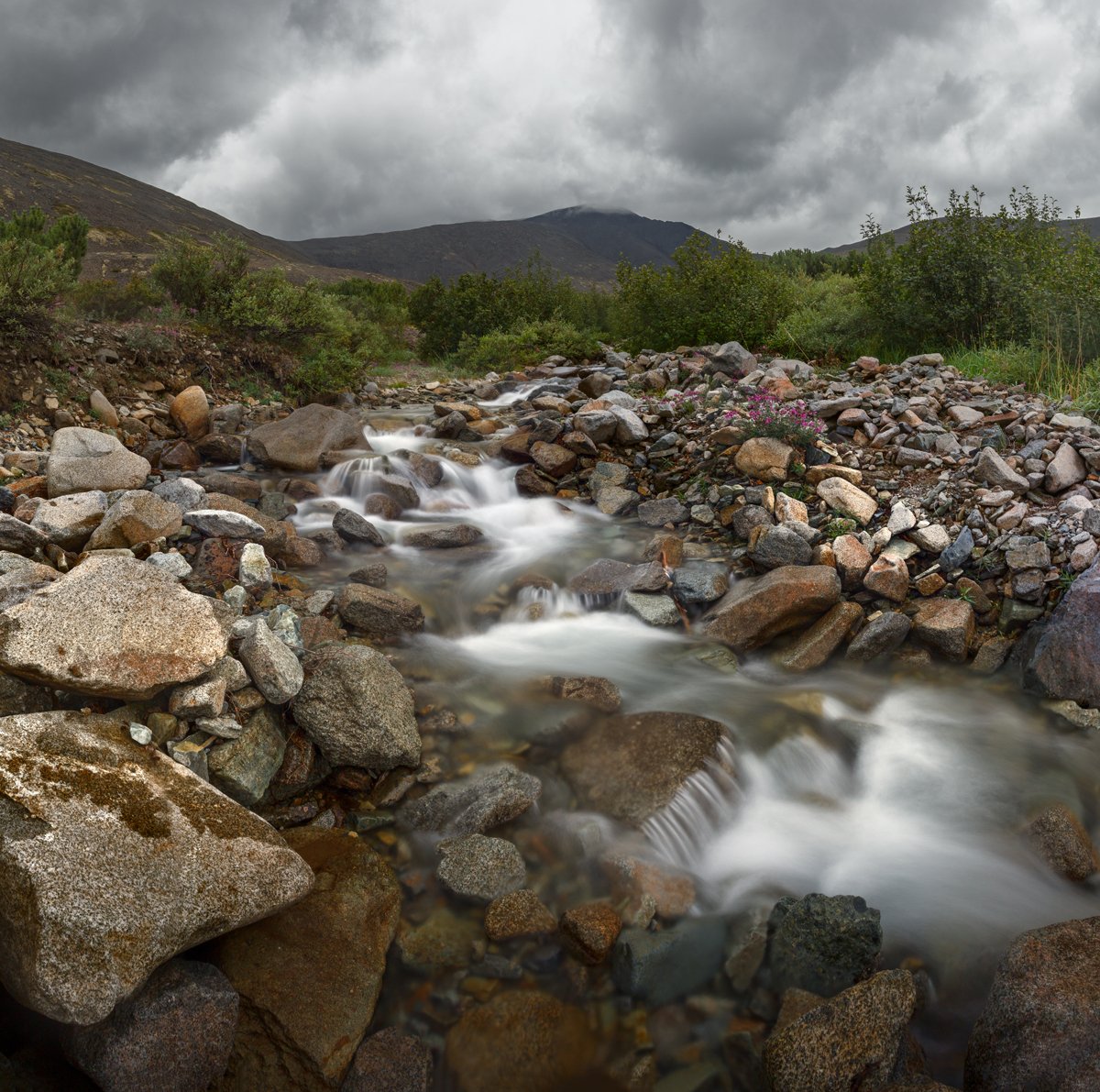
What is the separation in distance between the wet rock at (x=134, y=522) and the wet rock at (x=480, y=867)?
12.7 feet

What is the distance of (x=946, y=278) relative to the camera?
1350 centimetres

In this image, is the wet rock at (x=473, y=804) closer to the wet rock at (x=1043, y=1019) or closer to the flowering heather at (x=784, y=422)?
the wet rock at (x=1043, y=1019)

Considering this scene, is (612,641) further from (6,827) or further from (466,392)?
(466,392)

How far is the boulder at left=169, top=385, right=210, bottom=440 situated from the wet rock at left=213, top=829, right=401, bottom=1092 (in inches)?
344

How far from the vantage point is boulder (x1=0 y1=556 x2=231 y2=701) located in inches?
150

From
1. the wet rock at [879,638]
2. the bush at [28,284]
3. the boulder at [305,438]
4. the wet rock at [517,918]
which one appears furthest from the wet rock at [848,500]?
the bush at [28,284]

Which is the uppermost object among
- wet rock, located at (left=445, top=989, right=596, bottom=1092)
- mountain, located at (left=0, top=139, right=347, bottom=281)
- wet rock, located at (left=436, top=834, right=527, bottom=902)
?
mountain, located at (left=0, top=139, right=347, bottom=281)

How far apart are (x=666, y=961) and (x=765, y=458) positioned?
6.60 metres

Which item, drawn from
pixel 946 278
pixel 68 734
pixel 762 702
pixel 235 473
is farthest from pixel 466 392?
pixel 68 734

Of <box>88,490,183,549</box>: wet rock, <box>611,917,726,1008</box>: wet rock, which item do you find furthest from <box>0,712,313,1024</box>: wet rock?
<box>88,490,183,549</box>: wet rock

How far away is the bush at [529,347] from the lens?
20.7 meters

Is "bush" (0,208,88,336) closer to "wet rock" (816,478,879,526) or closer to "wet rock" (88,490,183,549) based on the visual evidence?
"wet rock" (88,490,183,549)

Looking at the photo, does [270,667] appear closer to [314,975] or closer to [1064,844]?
[314,975]

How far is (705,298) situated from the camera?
1831 centimetres
